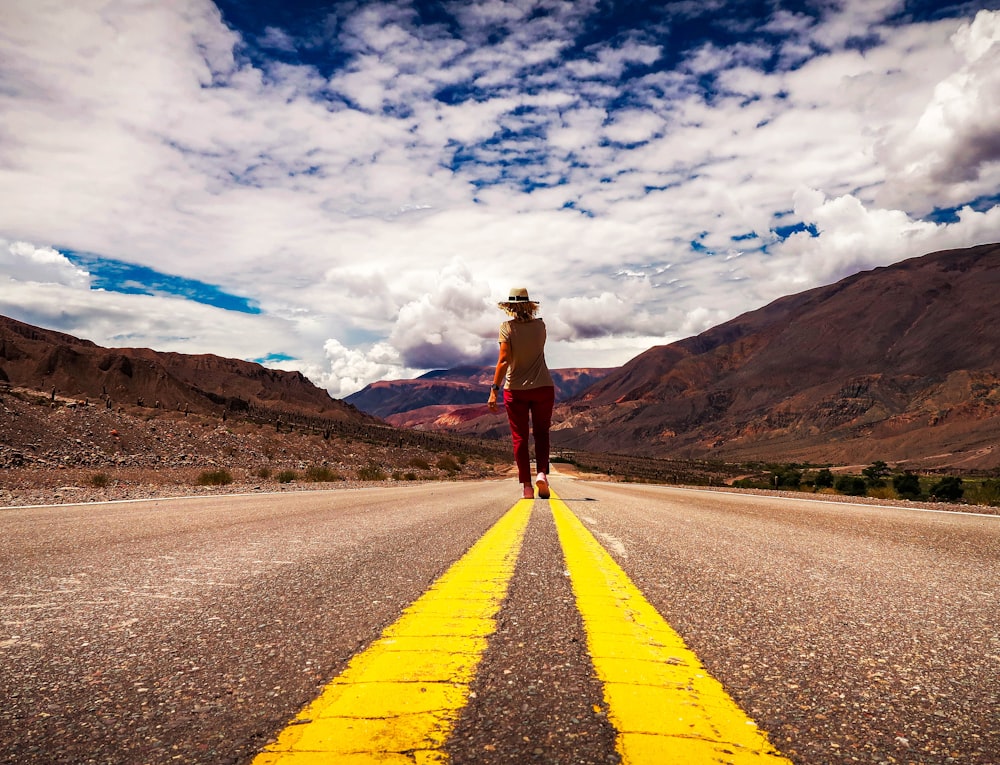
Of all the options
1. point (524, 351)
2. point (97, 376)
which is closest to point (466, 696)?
point (524, 351)

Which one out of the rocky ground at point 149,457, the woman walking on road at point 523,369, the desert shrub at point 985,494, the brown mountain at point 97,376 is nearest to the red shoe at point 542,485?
the woman walking on road at point 523,369

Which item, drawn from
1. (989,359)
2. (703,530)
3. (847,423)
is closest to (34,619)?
(703,530)

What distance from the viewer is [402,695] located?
1.42 meters

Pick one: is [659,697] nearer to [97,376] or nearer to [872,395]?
[97,376]

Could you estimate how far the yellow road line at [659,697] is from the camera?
117 cm

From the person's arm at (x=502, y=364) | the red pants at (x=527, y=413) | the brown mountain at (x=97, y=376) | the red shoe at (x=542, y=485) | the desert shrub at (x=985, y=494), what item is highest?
the brown mountain at (x=97, y=376)

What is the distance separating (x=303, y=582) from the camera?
2879 mm

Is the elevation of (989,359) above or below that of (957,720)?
above

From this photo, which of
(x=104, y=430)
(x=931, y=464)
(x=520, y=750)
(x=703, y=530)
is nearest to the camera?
(x=520, y=750)

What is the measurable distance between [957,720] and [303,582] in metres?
2.56

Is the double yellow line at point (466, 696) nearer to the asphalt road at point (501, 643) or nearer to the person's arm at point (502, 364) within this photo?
the asphalt road at point (501, 643)

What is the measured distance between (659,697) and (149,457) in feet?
87.0

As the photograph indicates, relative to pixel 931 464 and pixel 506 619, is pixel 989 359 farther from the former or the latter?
pixel 506 619

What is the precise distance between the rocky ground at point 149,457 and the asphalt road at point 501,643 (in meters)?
7.86
